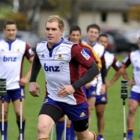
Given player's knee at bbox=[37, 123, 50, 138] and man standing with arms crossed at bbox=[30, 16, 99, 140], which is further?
man standing with arms crossed at bbox=[30, 16, 99, 140]

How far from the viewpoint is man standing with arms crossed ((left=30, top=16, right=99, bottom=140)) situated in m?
11.0

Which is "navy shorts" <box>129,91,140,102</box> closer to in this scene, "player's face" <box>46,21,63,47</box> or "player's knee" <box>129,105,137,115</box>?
"player's knee" <box>129,105,137,115</box>

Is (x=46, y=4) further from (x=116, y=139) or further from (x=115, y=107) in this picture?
(x=116, y=139)

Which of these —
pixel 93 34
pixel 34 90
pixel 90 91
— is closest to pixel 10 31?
pixel 93 34

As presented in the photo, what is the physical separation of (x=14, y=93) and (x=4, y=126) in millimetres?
629

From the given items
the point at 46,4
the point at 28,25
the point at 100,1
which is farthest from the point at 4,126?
the point at 100,1

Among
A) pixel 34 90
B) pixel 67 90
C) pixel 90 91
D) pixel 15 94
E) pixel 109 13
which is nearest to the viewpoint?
pixel 67 90

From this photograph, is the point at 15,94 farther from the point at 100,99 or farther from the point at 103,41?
the point at 103,41

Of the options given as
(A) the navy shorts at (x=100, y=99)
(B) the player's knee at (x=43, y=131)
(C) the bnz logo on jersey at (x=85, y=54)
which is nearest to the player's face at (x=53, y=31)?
(C) the bnz logo on jersey at (x=85, y=54)

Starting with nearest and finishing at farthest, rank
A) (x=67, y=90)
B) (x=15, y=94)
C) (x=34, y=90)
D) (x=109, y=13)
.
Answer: (x=67, y=90), (x=34, y=90), (x=15, y=94), (x=109, y=13)

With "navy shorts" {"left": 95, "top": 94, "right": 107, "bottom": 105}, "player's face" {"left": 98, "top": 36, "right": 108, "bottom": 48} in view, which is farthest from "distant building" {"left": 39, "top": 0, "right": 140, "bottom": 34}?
"navy shorts" {"left": 95, "top": 94, "right": 107, "bottom": 105}

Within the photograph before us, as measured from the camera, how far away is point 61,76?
1118 cm

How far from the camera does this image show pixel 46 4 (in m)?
79.3

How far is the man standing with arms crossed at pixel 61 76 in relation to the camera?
11.0m
